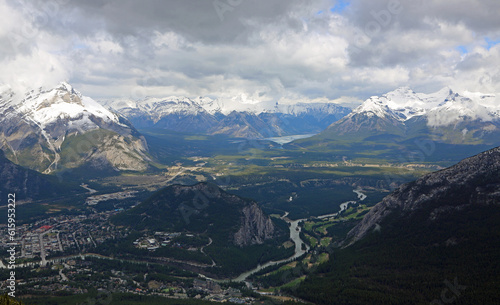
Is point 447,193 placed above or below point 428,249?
above

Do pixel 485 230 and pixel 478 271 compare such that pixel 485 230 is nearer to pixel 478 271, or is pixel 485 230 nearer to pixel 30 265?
pixel 478 271

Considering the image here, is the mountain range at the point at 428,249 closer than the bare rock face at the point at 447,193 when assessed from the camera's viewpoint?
Yes

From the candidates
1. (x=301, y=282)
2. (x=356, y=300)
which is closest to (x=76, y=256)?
(x=301, y=282)

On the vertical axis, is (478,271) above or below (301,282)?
above

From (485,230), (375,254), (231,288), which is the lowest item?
(231,288)

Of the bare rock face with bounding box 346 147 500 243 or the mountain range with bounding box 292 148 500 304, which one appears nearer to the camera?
the mountain range with bounding box 292 148 500 304

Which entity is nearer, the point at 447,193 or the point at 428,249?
the point at 428,249

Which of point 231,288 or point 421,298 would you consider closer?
point 421,298

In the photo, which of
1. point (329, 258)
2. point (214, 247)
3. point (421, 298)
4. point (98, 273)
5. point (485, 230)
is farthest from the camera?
point (214, 247)
